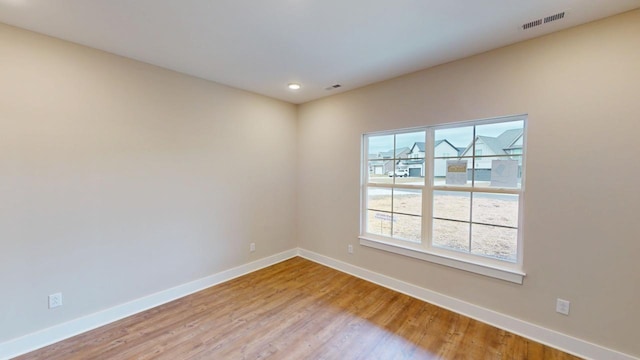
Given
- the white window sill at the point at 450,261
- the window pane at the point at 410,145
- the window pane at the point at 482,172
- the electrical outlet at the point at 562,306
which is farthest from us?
the window pane at the point at 410,145

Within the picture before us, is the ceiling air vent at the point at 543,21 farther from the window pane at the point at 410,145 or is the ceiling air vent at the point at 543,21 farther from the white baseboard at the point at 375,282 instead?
the white baseboard at the point at 375,282

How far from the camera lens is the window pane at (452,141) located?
8.65 ft

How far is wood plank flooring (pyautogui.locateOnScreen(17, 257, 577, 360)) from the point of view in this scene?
2.04 metres

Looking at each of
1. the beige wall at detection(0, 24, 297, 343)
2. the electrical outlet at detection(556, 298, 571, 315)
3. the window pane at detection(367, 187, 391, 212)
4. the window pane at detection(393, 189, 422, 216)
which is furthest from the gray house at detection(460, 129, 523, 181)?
the beige wall at detection(0, 24, 297, 343)

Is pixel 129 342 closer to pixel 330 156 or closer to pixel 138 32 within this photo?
pixel 138 32

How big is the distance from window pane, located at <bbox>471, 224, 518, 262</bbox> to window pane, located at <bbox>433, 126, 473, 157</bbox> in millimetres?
788

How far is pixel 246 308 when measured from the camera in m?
2.71

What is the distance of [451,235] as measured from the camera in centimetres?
276

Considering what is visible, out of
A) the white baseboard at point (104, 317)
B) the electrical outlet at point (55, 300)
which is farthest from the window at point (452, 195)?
the electrical outlet at point (55, 300)

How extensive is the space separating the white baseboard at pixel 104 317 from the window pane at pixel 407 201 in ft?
7.42

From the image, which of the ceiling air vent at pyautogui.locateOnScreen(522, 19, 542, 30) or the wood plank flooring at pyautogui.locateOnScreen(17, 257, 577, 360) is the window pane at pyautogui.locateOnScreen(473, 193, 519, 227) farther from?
the ceiling air vent at pyautogui.locateOnScreen(522, 19, 542, 30)

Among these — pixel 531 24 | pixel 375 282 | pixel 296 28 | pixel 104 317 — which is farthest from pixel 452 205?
pixel 104 317

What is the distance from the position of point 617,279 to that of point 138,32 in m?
4.19

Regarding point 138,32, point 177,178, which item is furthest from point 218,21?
point 177,178
